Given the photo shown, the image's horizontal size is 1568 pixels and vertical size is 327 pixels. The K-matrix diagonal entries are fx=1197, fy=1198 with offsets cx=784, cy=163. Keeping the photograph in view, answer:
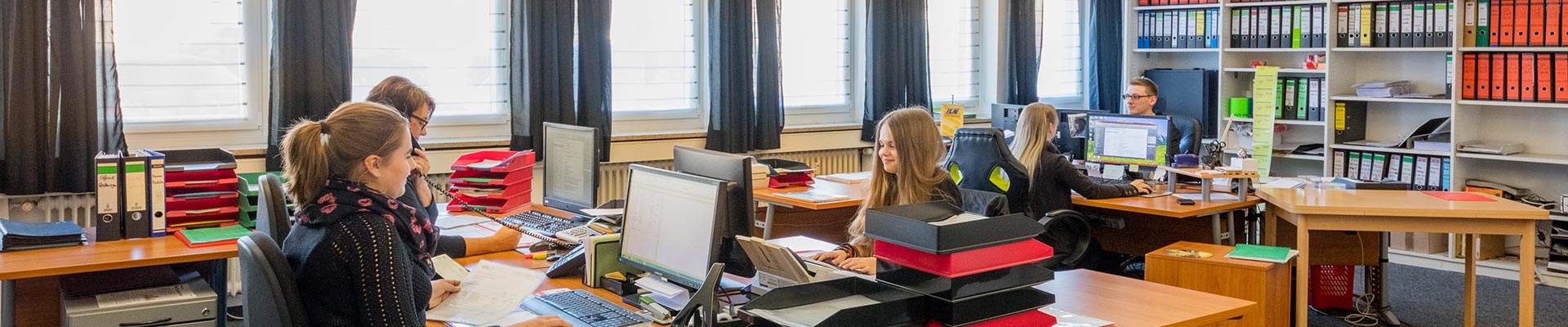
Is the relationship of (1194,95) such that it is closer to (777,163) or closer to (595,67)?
(777,163)

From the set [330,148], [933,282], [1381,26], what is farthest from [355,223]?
[1381,26]

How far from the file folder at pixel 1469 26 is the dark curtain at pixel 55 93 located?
5.97 metres

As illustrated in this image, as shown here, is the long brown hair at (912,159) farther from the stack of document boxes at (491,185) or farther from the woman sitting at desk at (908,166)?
the stack of document boxes at (491,185)

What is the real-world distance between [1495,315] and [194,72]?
17.4ft

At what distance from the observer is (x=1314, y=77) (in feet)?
22.0

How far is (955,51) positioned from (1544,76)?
303cm

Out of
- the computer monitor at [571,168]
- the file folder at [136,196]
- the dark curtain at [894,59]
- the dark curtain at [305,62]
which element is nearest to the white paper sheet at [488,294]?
the computer monitor at [571,168]

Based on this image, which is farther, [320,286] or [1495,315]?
[1495,315]

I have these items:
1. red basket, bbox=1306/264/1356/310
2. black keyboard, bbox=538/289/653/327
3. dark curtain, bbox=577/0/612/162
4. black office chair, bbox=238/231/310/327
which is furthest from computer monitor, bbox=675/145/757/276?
red basket, bbox=1306/264/1356/310

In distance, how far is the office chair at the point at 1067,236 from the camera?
445 centimetres

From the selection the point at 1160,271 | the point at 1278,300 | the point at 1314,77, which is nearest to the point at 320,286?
the point at 1160,271

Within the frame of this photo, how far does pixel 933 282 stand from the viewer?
78.0 inches

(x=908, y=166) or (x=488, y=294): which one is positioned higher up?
(x=908, y=166)

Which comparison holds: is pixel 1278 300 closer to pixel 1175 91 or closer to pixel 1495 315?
pixel 1495 315
